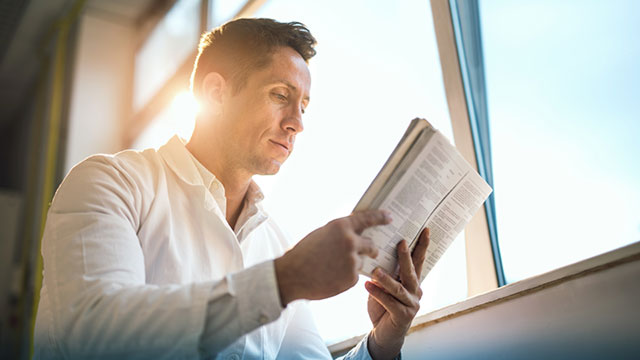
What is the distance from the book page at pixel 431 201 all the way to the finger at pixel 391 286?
14mm

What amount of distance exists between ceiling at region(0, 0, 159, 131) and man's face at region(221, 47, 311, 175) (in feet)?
7.76

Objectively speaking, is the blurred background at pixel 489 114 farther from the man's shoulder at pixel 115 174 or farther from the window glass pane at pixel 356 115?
the man's shoulder at pixel 115 174

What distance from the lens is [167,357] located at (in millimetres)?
735

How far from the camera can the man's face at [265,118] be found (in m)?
1.26

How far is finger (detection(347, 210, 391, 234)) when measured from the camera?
2.68 feet

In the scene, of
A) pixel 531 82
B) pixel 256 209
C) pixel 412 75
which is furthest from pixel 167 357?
pixel 412 75

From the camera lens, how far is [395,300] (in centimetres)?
104

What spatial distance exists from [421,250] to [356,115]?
691 mm

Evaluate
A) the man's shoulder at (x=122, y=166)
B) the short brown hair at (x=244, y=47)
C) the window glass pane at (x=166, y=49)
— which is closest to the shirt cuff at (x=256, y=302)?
the man's shoulder at (x=122, y=166)

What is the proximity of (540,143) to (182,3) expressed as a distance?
98.3 inches

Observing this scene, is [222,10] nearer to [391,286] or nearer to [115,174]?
[115,174]

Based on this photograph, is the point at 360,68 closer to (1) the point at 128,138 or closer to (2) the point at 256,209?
(2) the point at 256,209

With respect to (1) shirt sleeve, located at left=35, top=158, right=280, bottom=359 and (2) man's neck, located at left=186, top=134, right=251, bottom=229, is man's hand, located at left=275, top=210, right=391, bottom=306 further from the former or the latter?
(2) man's neck, located at left=186, top=134, right=251, bottom=229

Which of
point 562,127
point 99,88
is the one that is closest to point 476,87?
point 562,127
